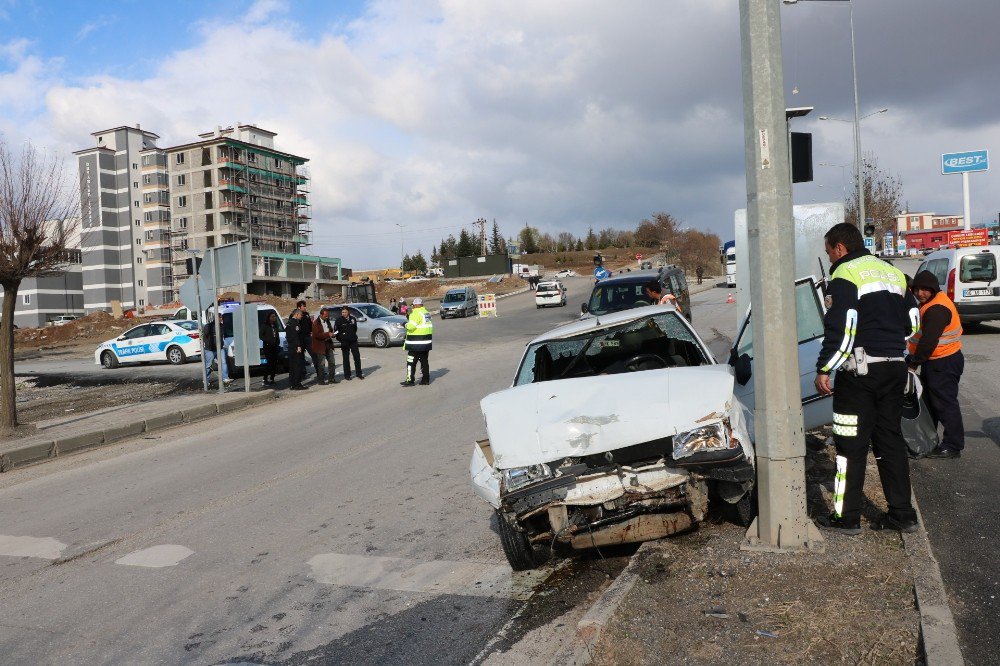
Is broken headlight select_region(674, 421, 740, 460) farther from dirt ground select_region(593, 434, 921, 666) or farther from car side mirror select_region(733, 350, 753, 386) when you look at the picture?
car side mirror select_region(733, 350, 753, 386)

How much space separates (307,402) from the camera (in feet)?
49.2

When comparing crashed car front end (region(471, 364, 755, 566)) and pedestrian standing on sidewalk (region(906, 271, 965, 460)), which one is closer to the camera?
crashed car front end (region(471, 364, 755, 566))

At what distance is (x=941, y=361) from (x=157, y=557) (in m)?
6.81

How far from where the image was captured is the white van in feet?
54.5

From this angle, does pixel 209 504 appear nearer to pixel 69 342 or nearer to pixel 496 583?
pixel 496 583

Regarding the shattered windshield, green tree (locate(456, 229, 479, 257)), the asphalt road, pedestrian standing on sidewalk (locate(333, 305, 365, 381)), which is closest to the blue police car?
pedestrian standing on sidewalk (locate(333, 305, 365, 381))

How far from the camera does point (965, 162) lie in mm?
34562

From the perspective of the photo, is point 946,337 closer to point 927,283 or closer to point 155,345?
point 927,283

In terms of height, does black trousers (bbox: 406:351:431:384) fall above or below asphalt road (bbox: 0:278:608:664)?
above

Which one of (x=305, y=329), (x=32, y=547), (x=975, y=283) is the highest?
(x=975, y=283)

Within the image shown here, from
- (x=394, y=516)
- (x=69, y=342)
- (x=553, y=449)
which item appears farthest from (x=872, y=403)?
(x=69, y=342)

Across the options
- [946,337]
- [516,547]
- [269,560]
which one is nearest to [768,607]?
[516,547]

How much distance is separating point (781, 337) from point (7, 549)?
6.21 metres

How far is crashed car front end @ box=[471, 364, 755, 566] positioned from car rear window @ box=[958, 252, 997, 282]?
48.8ft
